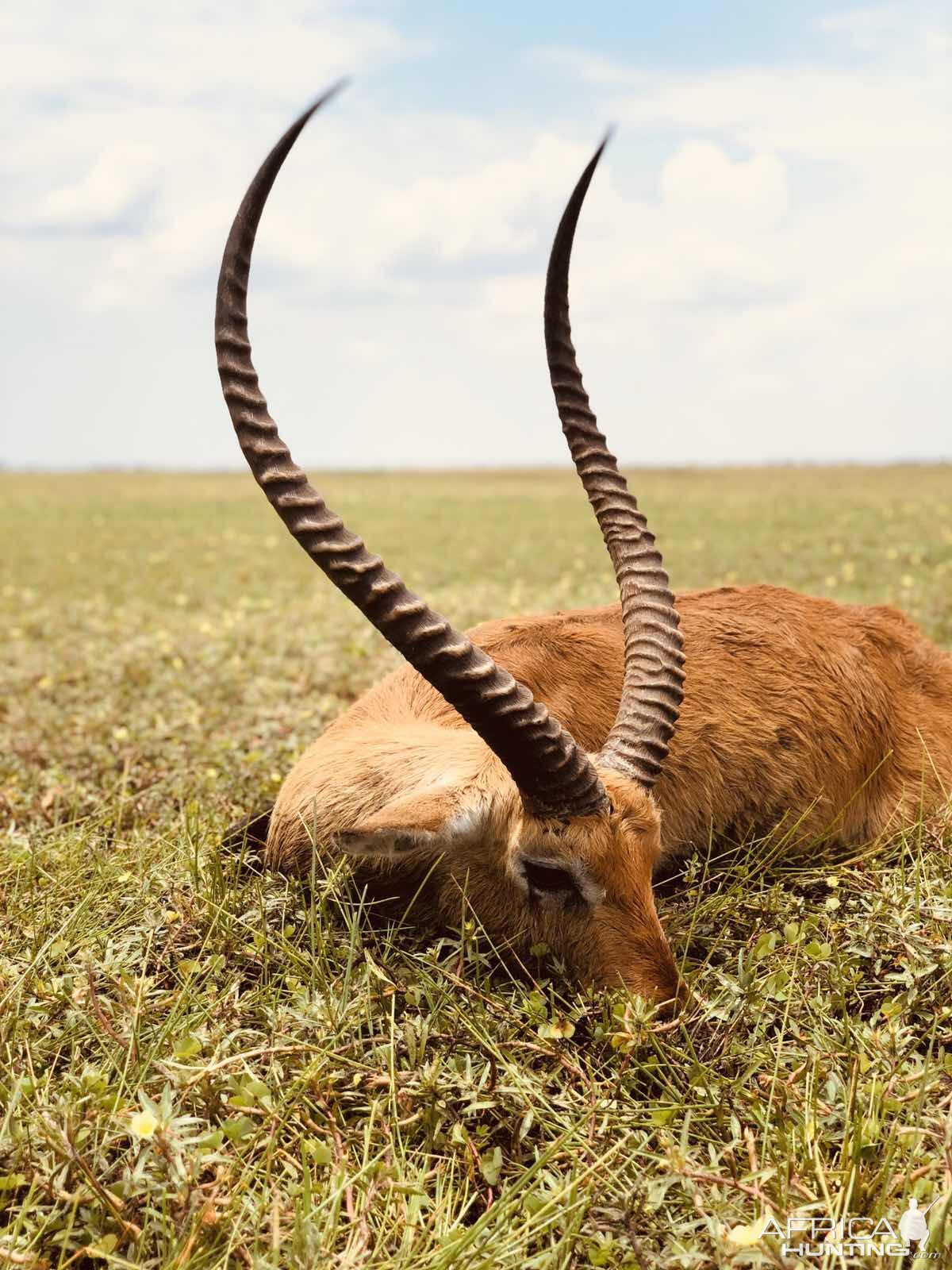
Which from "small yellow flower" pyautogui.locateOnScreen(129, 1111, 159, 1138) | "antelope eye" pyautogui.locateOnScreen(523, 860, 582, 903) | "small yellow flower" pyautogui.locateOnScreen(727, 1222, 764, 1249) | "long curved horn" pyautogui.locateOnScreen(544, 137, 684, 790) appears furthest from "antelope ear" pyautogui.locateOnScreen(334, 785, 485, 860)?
"small yellow flower" pyautogui.locateOnScreen(727, 1222, 764, 1249)

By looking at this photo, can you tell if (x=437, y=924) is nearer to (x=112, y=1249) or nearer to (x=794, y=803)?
(x=112, y=1249)

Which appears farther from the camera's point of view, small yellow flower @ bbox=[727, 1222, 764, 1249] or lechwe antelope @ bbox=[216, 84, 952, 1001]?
lechwe antelope @ bbox=[216, 84, 952, 1001]

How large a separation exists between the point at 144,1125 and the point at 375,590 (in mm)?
1597

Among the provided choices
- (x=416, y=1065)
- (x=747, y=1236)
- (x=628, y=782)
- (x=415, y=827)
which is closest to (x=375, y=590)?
(x=415, y=827)

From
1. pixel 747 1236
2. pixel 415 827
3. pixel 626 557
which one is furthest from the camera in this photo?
pixel 626 557

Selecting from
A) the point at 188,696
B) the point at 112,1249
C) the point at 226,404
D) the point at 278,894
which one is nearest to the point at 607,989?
the point at 278,894

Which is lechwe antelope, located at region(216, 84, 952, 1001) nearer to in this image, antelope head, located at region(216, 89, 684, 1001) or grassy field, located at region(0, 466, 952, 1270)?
antelope head, located at region(216, 89, 684, 1001)

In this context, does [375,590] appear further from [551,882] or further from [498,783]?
[551,882]

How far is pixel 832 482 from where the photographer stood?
148 feet

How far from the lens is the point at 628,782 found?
12.7ft

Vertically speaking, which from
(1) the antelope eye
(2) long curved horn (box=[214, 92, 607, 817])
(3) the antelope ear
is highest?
(2) long curved horn (box=[214, 92, 607, 817])

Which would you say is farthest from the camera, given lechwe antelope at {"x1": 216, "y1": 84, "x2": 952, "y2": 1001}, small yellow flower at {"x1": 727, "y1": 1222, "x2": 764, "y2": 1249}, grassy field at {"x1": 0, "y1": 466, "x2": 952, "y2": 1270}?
lechwe antelope at {"x1": 216, "y1": 84, "x2": 952, "y2": 1001}

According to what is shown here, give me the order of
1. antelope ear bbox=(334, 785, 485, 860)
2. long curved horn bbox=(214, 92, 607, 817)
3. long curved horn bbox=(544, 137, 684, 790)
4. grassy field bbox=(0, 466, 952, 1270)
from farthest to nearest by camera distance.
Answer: long curved horn bbox=(544, 137, 684, 790) < antelope ear bbox=(334, 785, 485, 860) < long curved horn bbox=(214, 92, 607, 817) < grassy field bbox=(0, 466, 952, 1270)

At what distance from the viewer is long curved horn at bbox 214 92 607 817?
334cm
